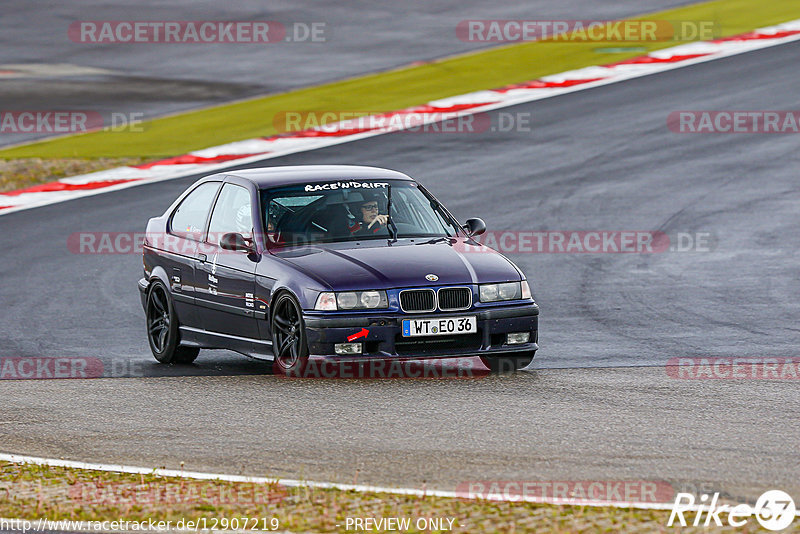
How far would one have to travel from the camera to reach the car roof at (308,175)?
11.5 metres

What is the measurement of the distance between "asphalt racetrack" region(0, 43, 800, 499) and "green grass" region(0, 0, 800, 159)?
2.48m

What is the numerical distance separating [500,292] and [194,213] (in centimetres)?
312

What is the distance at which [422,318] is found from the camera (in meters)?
10.1

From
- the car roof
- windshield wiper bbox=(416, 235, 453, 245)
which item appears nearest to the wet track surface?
the car roof

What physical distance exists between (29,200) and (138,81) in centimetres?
931

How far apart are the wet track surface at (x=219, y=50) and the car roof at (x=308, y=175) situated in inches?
538

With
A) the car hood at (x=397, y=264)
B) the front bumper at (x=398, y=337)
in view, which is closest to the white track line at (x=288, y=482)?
the front bumper at (x=398, y=337)

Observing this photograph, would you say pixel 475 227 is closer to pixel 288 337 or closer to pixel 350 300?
pixel 350 300

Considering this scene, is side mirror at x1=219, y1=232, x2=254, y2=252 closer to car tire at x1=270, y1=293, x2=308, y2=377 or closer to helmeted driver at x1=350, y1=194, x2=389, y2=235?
car tire at x1=270, y1=293, x2=308, y2=377

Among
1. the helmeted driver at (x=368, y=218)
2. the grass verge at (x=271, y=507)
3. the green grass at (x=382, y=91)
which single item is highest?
the green grass at (x=382, y=91)

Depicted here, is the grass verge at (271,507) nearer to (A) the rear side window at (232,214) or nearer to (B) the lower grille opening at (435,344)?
(B) the lower grille opening at (435,344)

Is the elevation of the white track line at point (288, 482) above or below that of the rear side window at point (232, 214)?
below

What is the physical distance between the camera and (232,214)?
11.6m

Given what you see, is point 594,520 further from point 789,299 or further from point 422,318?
point 789,299
